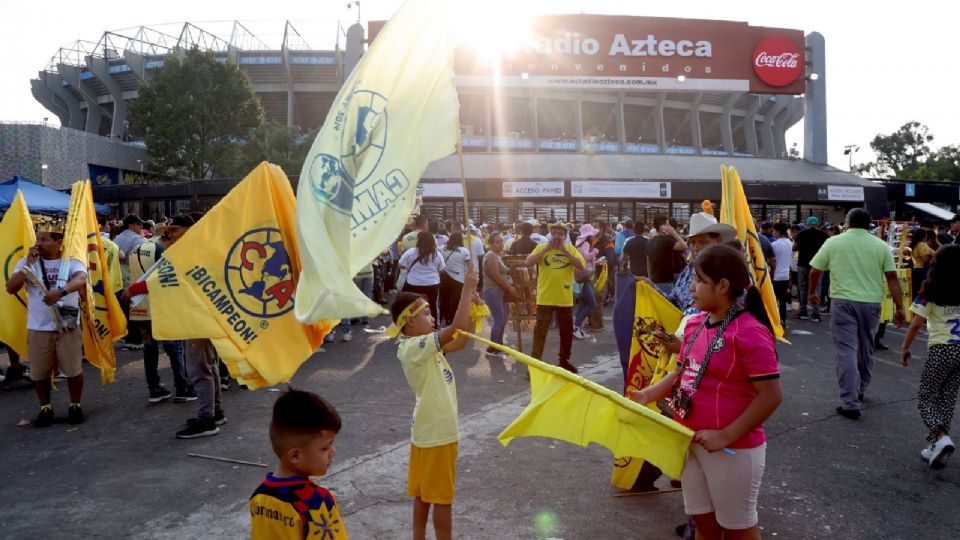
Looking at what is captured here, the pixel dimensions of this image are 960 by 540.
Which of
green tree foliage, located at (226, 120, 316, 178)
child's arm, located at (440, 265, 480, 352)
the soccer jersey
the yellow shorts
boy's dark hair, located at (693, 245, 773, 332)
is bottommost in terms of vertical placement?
the yellow shorts

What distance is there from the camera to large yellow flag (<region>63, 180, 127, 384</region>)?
6293 mm

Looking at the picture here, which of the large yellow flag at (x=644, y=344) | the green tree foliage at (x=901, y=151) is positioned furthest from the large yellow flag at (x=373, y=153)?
the green tree foliage at (x=901, y=151)

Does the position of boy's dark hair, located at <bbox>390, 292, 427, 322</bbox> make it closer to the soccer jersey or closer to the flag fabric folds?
the flag fabric folds

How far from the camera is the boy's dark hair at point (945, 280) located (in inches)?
189

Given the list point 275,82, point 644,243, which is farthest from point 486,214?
point 275,82

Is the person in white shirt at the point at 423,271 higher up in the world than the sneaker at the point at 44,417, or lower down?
higher up

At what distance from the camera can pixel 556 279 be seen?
7.61 m

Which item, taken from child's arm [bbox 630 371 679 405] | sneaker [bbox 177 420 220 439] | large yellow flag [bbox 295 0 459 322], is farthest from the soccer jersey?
sneaker [bbox 177 420 220 439]

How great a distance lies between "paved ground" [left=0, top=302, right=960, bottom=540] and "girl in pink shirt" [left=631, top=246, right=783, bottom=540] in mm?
1317

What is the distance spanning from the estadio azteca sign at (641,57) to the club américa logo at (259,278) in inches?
1146

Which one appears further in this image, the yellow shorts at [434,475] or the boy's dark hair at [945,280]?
the boy's dark hair at [945,280]

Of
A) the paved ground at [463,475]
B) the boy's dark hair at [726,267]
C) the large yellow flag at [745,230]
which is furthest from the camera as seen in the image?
the large yellow flag at [745,230]

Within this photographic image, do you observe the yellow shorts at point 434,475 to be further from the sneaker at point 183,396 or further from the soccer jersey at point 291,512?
the sneaker at point 183,396

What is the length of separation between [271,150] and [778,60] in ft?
87.5
